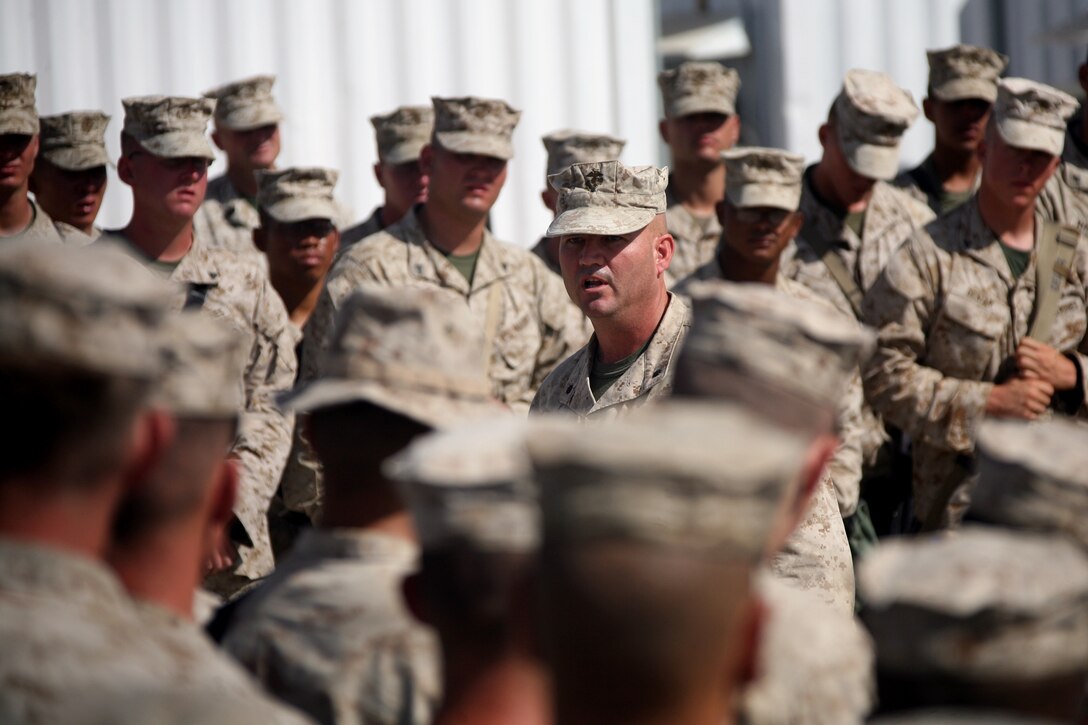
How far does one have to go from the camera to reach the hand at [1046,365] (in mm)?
6688

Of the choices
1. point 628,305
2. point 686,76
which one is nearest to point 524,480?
point 628,305

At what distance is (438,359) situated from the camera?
3.20 m

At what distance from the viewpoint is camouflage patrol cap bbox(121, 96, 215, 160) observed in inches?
287

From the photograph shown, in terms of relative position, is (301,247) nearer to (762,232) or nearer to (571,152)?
(571,152)

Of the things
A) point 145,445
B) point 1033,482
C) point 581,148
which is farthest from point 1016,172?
point 145,445

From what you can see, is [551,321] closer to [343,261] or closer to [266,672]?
[343,261]

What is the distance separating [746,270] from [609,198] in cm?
178

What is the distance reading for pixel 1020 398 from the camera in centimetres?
664

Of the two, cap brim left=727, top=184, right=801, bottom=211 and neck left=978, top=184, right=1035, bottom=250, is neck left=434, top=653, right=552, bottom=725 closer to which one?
neck left=978, top=184, right=1035, bottom=250

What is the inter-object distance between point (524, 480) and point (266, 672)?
0.64 meters

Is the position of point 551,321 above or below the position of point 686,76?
below

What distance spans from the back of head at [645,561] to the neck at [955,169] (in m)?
6.88

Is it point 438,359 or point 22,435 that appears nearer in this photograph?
point 22,435

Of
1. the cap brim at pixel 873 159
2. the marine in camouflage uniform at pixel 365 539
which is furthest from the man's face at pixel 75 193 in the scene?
the marine in camouflage uniform at pixel 365 539
